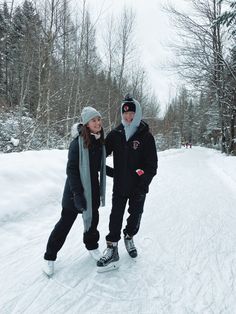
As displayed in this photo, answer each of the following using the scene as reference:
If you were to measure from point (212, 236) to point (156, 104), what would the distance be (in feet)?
122

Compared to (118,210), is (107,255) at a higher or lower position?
Answer: lower

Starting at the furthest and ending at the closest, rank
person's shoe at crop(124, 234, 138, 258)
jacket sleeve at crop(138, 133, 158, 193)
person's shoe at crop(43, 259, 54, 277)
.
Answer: person's shoe at crop(124, 234, 138, 258)
jacket sleeve at crop(138, 133, 158, 193)
person's shoe at crop(43, 259, 54, 277)

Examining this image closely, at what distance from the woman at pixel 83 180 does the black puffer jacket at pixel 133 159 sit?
0.20 meters

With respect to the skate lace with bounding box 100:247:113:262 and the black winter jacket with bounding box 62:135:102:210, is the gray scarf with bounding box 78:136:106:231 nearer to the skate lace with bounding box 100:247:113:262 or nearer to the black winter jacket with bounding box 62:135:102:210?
the black winter jacket with bounding box 62:135:102:210

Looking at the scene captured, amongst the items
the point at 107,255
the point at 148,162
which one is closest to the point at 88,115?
the point at 148,162

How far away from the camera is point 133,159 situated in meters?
3.21

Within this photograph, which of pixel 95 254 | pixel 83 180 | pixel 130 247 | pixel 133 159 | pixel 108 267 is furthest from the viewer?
pixel 130 247

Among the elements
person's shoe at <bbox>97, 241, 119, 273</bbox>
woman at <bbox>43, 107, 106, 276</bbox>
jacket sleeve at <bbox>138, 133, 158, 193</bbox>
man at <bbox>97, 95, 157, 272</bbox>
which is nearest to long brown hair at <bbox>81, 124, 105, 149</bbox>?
woman at <bbox>43, 107, 106, 276</bbox>

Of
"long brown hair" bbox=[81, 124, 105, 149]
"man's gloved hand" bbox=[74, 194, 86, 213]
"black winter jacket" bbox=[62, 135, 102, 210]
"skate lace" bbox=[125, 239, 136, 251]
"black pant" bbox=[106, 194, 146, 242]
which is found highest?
"long brown hair" bbox=[81, 124, 105, 149]

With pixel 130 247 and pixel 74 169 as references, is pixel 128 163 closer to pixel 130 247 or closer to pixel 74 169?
pixel 74 169

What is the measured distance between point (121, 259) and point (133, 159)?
1.22m

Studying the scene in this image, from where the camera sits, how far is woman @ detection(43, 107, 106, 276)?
287 centimetres

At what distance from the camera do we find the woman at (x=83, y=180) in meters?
2.87

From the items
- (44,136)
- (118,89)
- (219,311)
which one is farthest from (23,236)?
(118,89)
